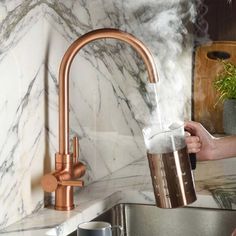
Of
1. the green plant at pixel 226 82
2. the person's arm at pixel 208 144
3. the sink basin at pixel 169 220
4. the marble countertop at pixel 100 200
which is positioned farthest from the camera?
the green plant at pixel 226 82

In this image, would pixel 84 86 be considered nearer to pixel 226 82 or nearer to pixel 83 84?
pixel 83 84

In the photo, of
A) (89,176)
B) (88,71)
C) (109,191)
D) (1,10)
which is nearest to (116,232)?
(109,191)

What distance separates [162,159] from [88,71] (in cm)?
42

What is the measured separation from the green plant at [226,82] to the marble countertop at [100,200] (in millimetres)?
211

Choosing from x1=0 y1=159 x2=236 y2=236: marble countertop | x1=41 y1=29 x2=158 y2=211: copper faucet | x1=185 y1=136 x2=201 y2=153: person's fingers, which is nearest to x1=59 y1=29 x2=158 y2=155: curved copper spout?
x1=41 y1=29 x2=158 y2=211: copper faucet

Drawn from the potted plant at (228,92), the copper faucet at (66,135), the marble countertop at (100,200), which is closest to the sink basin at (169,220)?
the marble countertop at (100,200)

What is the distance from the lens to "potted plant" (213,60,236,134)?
1807mm

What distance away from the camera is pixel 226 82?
5.93ft

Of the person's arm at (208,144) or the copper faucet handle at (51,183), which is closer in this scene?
the copper faucet handle at (51,183)

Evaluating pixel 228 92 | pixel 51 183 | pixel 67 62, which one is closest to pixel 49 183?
pixel 51 183

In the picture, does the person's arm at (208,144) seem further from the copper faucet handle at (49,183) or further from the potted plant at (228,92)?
the copper faucet handle at (49,183)

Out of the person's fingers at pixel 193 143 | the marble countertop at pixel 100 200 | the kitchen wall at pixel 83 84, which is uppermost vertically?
the kitchen wall at pixel 83 84

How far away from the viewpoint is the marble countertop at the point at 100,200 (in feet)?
4.08

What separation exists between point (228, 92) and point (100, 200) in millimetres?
562
